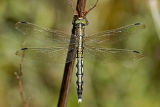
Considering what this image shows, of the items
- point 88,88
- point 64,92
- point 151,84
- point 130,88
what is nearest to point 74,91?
point 88,88

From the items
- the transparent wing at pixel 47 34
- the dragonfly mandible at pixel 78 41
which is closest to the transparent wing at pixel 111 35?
the dragonfly mandible at pixel 78 41

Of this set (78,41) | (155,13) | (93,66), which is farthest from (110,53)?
(155,13)

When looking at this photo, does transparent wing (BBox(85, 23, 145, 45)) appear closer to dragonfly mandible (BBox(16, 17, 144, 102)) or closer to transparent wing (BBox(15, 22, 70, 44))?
dragonfly mandible (BBox(16, 17, 144, 102))

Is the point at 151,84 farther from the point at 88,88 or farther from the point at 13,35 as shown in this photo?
the point at 13,35

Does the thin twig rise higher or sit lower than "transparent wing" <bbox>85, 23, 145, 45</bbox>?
higher

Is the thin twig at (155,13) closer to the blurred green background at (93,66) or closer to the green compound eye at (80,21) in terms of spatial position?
the blurred green background at (93,66)

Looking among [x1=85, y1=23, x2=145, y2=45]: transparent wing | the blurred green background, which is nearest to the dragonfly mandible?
[x1=85, y1=23, x2=145, y2=45]: transparent wing
